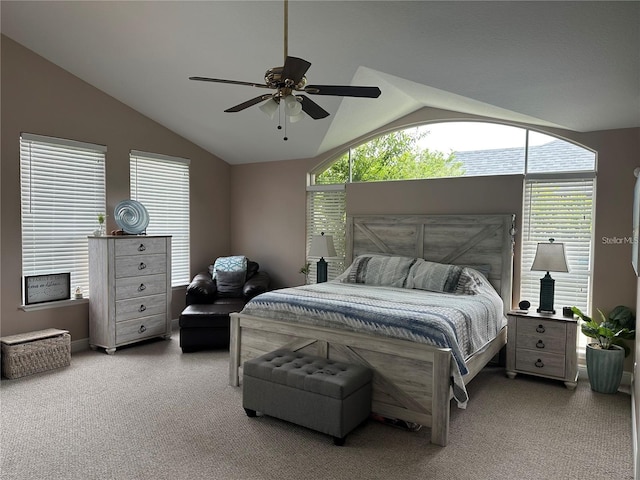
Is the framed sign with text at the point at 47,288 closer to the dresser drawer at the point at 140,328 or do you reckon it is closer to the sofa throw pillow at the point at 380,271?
the dresser drawer at the point at 140,328

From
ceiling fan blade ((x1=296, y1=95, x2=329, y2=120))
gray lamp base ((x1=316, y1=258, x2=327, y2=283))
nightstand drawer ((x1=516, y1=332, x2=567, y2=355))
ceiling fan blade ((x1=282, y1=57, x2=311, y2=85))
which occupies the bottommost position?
nightstand drawer ((x1=516, y1=332, x2=567, y2=355))

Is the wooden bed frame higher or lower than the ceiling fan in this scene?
lower

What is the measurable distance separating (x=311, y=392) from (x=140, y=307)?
2982 mm

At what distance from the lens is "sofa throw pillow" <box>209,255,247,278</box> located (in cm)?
589

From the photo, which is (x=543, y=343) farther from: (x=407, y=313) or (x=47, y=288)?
(x=47, y=288)

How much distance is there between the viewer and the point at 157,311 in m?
5.27

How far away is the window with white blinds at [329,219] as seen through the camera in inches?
229

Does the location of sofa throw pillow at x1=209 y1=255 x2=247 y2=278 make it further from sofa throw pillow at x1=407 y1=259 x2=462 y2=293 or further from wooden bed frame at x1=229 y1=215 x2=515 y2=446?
sofa throw pillow at x1=407 y1=259 x2=462 y2=293

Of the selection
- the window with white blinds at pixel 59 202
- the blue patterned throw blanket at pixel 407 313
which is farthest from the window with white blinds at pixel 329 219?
the window with white blinds at pixel 59 202

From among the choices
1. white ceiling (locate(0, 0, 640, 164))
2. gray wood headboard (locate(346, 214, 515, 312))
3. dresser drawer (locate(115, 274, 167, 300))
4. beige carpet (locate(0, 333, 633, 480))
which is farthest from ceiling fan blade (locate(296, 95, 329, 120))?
dresser drawer (locate(115, 274, 167, 300))

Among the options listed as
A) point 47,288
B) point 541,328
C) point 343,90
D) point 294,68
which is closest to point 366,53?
point 343,90

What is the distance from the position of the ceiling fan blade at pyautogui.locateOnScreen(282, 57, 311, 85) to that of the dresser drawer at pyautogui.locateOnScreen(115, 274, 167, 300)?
334 cm

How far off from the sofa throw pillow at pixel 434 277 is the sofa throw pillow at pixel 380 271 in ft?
0.36

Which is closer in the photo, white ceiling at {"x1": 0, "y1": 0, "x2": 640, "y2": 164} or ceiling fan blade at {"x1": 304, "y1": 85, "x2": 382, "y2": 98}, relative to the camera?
ceiling fan blade at {"x1": 304, "y1": 85, "x2": 382, "y2": 98}
